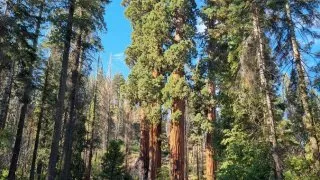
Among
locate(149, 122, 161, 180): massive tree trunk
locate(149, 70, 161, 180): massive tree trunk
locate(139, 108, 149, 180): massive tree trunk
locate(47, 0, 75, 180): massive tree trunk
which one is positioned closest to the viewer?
locate(47, 0, 75, 180): massive tree trunk

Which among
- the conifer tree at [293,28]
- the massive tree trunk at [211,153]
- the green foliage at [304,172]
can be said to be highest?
the conifer tree at [293,28]

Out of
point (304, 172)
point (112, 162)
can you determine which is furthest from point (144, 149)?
point (112, 162)

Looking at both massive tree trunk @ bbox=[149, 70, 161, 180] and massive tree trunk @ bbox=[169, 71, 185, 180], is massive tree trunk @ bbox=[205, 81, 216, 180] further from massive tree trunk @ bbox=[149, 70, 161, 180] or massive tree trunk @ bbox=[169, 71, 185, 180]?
massive tree trunk @ bbox=[169, 71, 185, 180]

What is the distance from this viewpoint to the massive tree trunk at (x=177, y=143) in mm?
15352

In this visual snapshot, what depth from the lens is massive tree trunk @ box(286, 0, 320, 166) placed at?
46.2 feet

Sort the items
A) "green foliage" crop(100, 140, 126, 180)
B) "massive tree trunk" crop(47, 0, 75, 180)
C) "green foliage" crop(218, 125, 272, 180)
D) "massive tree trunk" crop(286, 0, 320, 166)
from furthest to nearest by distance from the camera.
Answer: "green foliage" crop(100, 140, 126, 180) → "massive tree trunk" crop(47, 0, 75, 180) → "green foliage" crop(218, 125, 272, 180) → "massive tree trunk" crop(286, 0, 320, 166)

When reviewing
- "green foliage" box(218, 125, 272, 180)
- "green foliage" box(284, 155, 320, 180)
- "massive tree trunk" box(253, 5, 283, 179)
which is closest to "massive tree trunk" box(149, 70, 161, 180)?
"green foliage" box(218, 125, 272, 180)

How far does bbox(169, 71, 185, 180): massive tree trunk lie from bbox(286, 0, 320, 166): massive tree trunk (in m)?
4.80

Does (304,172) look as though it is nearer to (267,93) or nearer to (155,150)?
(267,93)

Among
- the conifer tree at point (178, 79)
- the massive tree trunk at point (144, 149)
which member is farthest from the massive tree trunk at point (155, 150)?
the conifer tree at point (178, 79)

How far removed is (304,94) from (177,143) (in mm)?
5353

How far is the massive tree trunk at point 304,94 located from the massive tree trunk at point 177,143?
15.7 feet

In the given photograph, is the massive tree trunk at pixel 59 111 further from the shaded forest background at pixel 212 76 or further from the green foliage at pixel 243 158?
the green foliage at pixel 243 158

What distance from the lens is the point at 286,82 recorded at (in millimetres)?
16266
